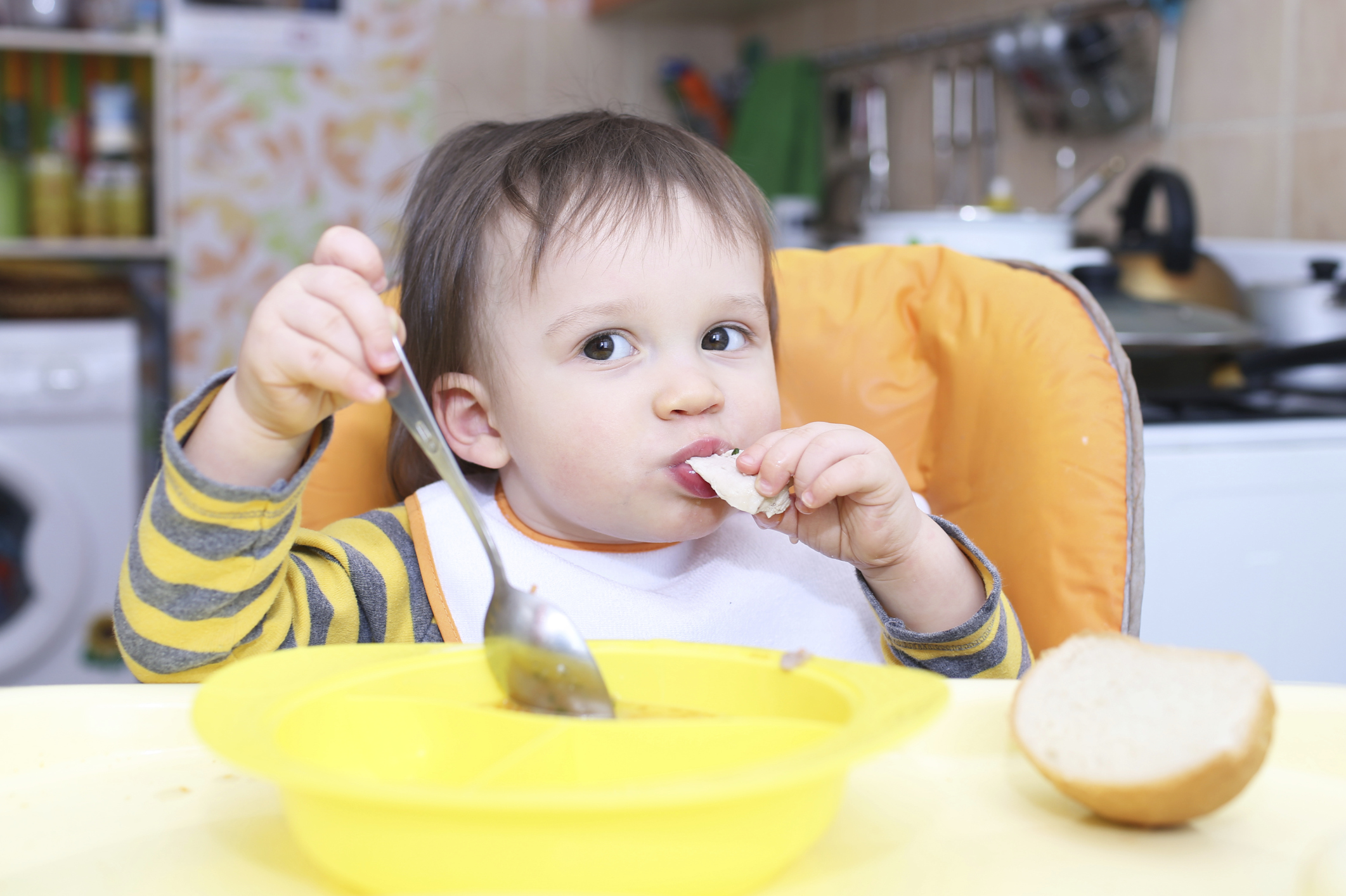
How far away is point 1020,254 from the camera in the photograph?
5.58 feet

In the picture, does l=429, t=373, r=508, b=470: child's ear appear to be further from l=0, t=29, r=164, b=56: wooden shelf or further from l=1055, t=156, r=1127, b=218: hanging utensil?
l=0, t=29, r=164, b=56: wooden shelf

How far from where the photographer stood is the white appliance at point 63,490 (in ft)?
8.20

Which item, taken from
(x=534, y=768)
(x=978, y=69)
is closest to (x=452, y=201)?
(x=534, y=768)

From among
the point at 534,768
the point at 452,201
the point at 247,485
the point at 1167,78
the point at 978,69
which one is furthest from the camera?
the point at 978,69

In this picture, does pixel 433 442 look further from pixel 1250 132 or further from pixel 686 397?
pixel 1250 132

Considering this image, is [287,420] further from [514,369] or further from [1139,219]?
[1139,219]

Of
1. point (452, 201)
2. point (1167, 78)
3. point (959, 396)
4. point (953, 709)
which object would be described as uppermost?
point (1167, 78)

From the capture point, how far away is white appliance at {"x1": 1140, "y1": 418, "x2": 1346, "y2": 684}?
4.04 ft

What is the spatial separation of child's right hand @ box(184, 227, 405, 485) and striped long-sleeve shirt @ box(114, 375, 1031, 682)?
0.06ft

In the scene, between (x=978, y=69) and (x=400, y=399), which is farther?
(x=978, y=69)

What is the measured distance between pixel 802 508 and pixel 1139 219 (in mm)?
1144

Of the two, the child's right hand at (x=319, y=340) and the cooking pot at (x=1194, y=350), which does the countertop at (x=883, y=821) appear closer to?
the child's right hand at (x=319, y=340)

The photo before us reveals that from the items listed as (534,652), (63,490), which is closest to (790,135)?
(63,490)

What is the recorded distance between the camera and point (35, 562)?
8.27 feet
